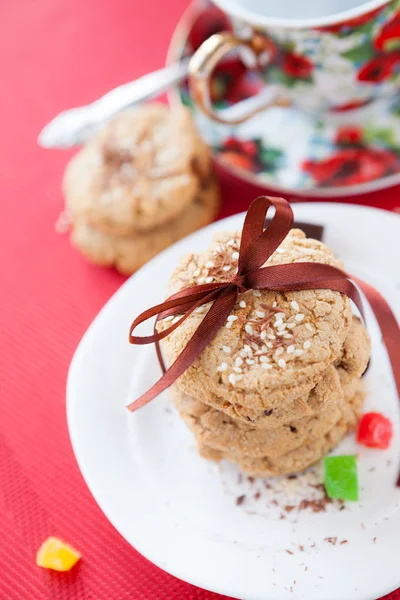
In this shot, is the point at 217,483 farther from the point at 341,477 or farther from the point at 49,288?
the point at 49,288

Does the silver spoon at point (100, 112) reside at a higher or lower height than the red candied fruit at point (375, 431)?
higher

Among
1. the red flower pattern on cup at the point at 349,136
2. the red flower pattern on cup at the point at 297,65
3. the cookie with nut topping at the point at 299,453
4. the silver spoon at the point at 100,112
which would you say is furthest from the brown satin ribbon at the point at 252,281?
the silver spoon at the point at 100,112

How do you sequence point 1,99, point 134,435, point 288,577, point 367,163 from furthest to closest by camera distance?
point 1,99, point 367,163, point 134,435, point 288,577

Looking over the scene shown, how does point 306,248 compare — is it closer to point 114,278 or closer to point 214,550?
point 214,550

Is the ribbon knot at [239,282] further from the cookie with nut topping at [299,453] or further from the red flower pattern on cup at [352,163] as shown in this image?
the red flower pattern on cup at [352,163]

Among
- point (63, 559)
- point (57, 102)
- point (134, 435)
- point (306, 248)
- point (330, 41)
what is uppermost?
point (57, 102)

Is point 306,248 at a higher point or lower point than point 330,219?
higher

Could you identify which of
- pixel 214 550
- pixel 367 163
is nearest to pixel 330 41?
pixel 367 163

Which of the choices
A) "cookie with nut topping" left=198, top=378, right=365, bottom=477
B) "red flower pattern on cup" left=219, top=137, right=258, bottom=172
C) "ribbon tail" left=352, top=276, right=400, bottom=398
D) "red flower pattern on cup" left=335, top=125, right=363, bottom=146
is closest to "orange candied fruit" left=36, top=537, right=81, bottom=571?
"cookie with nut topping" left=198, top=378, right=365, bottom=477
